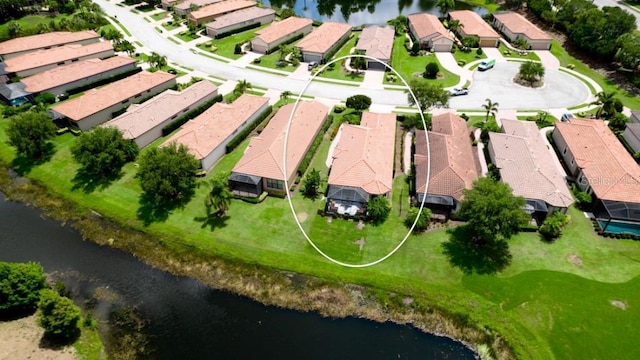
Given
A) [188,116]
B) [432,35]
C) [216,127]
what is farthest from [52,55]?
[432,35]

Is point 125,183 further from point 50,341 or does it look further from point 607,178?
point 607,178

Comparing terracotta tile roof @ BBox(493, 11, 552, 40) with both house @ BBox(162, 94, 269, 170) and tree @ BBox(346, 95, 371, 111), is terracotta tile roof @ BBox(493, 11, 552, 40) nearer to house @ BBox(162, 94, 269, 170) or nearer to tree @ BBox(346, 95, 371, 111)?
tree @ BBox(346, 95, 371, 111)

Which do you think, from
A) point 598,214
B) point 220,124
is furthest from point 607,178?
point 220,124

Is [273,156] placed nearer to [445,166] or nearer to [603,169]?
[445,166]

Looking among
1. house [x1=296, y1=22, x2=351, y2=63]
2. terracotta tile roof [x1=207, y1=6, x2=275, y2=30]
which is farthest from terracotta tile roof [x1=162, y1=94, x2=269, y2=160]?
terracotta tile roof [x1=207, y1=6, x2=275, y2=30]

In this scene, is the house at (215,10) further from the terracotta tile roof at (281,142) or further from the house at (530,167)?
the house at (530,167)

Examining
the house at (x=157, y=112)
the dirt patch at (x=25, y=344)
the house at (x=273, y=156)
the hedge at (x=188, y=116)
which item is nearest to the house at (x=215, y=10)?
the house at (x=157, y=112)
